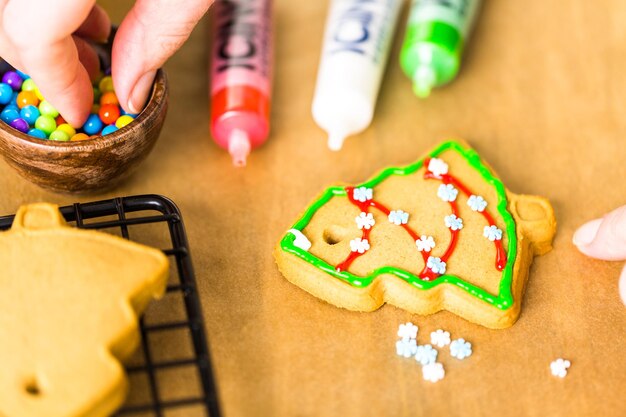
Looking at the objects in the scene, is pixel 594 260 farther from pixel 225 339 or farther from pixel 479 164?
pixel 225 339

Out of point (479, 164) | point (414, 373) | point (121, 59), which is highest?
point (121, 59)

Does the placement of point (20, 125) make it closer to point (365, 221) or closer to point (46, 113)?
point (46, 113)

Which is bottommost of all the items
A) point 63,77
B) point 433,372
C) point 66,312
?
point 433,372

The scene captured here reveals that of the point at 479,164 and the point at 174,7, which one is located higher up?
the point at 174,7

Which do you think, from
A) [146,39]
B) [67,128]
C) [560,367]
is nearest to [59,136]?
[67,128]

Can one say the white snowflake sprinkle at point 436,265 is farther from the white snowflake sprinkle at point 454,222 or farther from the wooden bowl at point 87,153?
the wooden bowl at point 87,153

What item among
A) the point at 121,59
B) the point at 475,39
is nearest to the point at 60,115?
the point at 121,59

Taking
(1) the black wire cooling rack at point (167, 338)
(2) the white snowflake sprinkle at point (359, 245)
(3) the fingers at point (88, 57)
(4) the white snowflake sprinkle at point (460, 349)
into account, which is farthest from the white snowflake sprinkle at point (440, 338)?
(3) the fingers at point (88, 57)
